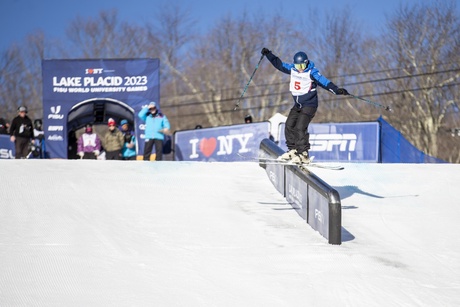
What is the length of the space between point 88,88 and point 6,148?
2.40 m

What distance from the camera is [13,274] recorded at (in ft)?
25.1

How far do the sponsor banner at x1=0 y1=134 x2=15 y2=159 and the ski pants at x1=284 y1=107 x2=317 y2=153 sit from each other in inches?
382

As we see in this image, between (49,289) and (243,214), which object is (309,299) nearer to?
(49,289)

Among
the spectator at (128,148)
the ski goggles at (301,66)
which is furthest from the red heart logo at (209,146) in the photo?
the ski goggles at (301,66)

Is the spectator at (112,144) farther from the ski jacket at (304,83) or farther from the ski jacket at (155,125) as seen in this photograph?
the ski jacket at (304,83)

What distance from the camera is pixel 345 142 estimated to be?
62.7 feet

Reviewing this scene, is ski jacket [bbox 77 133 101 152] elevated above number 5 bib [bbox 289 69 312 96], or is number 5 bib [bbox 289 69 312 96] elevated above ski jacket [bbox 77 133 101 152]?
number 5 bib [bbox 289 69 312 96]

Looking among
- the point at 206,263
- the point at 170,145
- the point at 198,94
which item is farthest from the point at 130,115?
the point at 198,94

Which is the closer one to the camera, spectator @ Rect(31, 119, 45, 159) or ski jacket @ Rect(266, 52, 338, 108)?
ski jacket @ Rect(266, 52, 338, 108)

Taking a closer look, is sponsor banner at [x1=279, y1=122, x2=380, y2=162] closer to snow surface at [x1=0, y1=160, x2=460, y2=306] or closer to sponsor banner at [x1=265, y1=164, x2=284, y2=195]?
snow surface at [x1=0, y1=160, x2=460, y2=306]

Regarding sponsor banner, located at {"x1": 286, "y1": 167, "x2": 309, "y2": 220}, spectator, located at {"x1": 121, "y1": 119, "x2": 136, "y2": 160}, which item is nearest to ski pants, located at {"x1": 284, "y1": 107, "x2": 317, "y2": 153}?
sponsor banner, located at {"x1": 286, "y1": 167, "x2": 309, "y2": 220}

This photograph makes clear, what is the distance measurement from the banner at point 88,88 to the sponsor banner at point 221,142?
4.24 feet

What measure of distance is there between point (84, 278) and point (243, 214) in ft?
12.3

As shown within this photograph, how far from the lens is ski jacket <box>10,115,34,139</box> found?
694 inches
